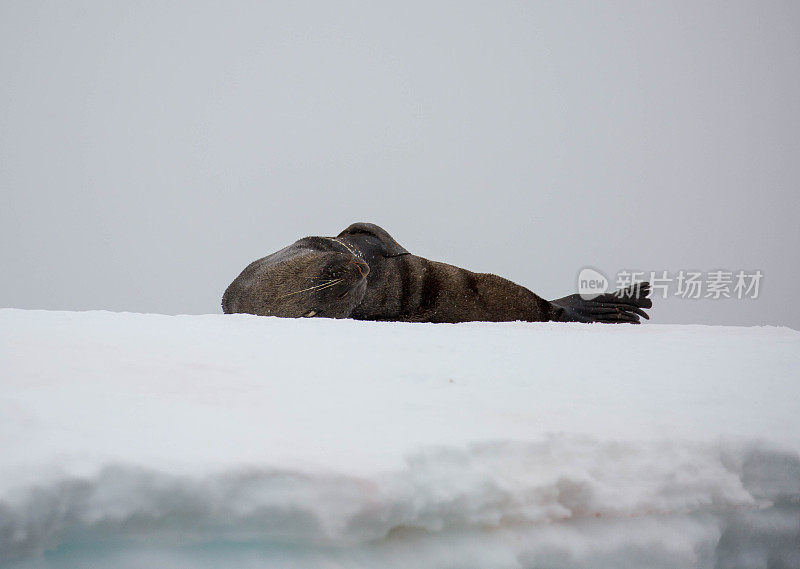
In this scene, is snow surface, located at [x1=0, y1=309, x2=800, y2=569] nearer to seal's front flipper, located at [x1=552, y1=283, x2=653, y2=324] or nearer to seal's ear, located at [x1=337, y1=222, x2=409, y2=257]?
seal's ear, located at [x1=337, y1=222, x2=409, y2=257]

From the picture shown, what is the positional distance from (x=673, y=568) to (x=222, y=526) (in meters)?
0.37

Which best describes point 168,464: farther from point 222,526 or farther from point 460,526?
point 460,526

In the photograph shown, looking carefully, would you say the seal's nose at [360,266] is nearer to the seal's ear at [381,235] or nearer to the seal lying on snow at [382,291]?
the seal lying on snow at [382,291]

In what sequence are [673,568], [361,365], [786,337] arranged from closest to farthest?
[673,568]
[361,365]
[786,337]

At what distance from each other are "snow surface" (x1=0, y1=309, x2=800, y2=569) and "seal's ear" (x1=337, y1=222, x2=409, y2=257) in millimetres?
2184

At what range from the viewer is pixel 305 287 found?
238 centimetres

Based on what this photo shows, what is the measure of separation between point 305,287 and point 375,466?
6.06ft

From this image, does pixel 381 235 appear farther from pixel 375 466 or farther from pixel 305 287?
pixel 375 466

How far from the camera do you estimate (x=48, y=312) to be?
4.21ft

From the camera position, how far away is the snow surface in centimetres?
52

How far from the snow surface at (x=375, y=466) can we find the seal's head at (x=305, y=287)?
56.1 inches

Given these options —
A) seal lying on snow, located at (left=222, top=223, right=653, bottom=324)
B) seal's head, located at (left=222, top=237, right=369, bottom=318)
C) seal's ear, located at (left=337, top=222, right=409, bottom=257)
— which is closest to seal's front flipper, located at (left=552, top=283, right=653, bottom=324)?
seal lying on snow, located at (left=222, top=223, right=653, bottom=324)

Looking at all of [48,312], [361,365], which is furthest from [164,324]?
[361,365]

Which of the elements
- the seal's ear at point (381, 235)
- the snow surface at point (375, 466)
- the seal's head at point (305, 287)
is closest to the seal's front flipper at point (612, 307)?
the seal's ear at point (381, 235)
